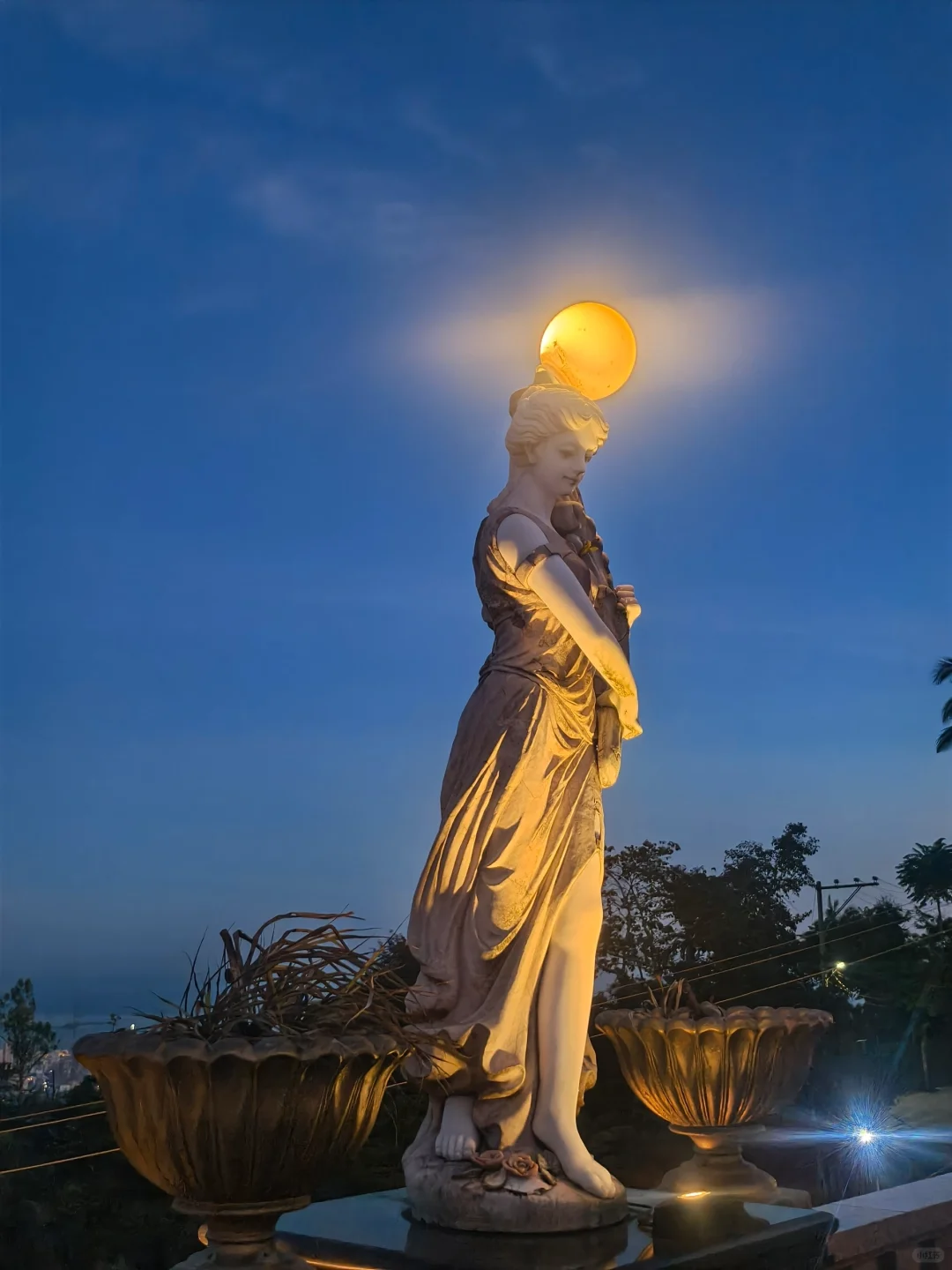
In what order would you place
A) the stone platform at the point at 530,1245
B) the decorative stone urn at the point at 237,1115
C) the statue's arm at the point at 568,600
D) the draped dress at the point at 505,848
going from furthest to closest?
the statue's arm at the point at 568,600, the draped dress at the point at 505,848, the stone platform at the point at 530,1245, the decorative stone urn at the point at 237,1115

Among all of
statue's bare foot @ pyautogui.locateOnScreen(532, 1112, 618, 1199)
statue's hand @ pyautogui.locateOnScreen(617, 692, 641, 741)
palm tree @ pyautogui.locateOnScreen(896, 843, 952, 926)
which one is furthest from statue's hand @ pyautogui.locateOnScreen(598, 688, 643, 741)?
palm tree @ pyautogui.locateOnScreen(896, 843, 952, 926)

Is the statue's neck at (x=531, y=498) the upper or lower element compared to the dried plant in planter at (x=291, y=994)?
upper

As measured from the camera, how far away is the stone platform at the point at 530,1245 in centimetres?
260

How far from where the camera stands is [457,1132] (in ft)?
9.87

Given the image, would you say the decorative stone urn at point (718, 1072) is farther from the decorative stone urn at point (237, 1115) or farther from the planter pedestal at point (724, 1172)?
the decorative stone urn at point (237, 1115)

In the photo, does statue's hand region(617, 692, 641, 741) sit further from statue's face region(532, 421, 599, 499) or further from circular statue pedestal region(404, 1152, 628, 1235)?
circular statue pedestal region(404, 1152, 628, 1235)

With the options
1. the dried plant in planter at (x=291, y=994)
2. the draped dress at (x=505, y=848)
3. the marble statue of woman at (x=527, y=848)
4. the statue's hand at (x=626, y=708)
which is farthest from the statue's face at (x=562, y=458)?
the dried plant in planter at (x=291, y=994)

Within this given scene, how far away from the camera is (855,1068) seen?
850cm

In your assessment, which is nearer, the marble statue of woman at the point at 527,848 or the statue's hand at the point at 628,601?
the marble statue of woman at the point at 527,848

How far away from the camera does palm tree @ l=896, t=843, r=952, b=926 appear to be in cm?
1115

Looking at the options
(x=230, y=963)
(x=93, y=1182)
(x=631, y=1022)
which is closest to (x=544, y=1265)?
(x=230, y=963)

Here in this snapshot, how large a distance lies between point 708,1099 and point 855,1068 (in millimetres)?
5391

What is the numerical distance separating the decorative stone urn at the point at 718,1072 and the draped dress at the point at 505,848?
1.57 ft

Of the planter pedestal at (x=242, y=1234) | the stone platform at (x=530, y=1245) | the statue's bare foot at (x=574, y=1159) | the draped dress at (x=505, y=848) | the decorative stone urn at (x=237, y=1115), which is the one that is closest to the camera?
the decorative stone urn at (x=237, y=1115)
